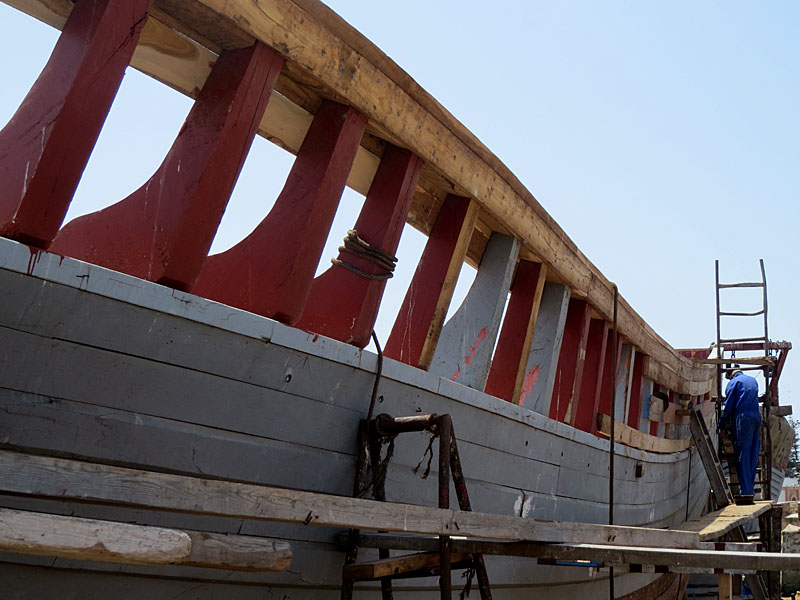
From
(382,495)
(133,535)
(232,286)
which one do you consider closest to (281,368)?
(232,286)

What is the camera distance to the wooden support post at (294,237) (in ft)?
10.4

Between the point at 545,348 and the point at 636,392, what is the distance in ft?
11.2

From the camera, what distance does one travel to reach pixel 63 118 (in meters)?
2.45

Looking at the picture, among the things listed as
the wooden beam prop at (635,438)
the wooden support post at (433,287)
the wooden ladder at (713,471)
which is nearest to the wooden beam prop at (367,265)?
the wooden support post at (433,287)

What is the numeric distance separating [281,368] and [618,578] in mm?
5990

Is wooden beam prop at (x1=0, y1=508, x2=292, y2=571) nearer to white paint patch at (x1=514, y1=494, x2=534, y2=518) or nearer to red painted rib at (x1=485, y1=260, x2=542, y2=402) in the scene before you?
white paint patch at (x1=514, y1=494, x2=534, y2=518)

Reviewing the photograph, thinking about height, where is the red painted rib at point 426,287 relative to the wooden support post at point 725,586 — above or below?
above

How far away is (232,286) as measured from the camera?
3205mm

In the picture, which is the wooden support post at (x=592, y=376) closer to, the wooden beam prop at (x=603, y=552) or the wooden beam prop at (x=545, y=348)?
the wooden beam prop at (x=545, y=348)

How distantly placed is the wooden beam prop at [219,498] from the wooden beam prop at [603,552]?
0.31 metres

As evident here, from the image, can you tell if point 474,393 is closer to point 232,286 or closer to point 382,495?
point 382,495

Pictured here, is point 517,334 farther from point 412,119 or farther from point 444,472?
point 444,472

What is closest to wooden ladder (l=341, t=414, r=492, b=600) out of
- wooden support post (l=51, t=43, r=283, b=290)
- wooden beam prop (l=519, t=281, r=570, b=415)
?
wooden support post (l=51, t=43, r=283, b=290)

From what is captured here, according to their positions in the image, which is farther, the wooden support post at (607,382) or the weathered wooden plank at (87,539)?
the wooden support post at (607,382)
